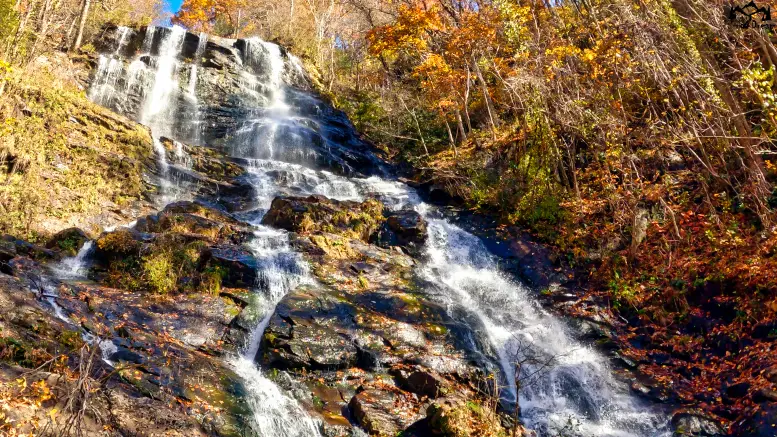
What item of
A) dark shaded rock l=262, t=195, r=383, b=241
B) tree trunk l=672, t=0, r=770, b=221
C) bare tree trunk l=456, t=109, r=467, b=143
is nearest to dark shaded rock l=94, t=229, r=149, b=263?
dark shaded rock l=262, t=195, r=383, b=241

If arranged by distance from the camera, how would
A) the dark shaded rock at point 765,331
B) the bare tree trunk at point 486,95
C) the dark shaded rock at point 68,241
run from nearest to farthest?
the dark shaded rock at point 765,331
the dark shaded rock at point 68,241
the bare tree trunk at point 486,95

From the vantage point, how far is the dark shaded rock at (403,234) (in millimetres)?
13945

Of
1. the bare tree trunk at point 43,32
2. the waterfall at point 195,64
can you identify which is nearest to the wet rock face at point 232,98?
the waterfall at point 195,64

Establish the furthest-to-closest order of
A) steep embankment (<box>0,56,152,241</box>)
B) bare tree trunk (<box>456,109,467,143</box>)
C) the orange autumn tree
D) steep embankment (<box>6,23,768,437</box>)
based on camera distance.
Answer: the orange autumn tree < bare tree trunk (<box>456,109,467,143</box>) < steep embankment (<box>0,56,152,241</box>) < steep embankment (<box>6,23,768,437</box>)

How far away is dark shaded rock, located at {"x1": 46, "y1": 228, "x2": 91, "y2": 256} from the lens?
1024cm

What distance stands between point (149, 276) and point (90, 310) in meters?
1.71

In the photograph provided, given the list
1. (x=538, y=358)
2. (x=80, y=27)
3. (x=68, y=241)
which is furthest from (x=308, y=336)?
(x=80, y=27)

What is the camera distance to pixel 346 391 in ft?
25.7

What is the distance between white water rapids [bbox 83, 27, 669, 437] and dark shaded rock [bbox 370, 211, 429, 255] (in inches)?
13.2

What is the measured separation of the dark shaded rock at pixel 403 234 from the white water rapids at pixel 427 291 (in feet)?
1.10

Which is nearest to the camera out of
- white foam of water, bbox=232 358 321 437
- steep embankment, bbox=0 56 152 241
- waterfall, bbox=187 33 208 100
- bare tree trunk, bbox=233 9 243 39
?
white foam of water, bbox=232 358 321 437

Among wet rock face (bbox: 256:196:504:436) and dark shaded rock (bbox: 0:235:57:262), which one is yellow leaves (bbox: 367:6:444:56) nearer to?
wet rock face (bbox: 256:196:504:436)

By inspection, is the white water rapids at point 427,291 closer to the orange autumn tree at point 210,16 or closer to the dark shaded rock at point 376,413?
the dark shaded rock at point 376,413

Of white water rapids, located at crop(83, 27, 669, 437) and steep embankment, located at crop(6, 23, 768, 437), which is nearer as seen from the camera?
steep embankment, located at crop(6, 23, 768, 437)
